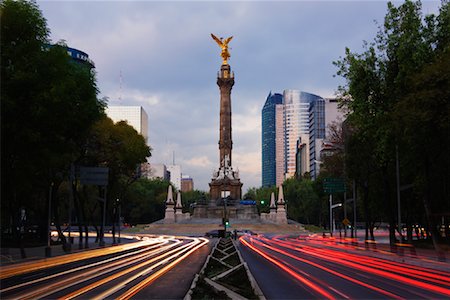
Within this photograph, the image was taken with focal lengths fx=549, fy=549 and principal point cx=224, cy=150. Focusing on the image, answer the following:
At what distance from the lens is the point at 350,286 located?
18.8 metres

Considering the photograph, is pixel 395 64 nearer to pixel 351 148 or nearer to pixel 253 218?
pixel 351 148

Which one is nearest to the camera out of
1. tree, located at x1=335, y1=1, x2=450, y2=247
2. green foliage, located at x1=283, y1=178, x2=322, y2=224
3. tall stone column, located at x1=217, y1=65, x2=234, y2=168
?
tree, located at x1=335, y1=1, x2=450, y2=247

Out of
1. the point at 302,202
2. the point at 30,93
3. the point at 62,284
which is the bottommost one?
the point at 62,284

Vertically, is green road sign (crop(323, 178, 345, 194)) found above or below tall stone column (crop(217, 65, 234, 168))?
below

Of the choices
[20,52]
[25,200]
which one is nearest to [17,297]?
[20,52]

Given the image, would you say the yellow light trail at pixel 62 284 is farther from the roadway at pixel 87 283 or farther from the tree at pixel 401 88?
the tree at pixel 401 88

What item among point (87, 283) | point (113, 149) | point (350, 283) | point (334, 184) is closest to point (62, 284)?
point (87, 283)

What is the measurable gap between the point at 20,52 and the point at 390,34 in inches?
1050

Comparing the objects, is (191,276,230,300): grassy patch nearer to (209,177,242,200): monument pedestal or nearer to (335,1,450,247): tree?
(335,1,450,247): tree

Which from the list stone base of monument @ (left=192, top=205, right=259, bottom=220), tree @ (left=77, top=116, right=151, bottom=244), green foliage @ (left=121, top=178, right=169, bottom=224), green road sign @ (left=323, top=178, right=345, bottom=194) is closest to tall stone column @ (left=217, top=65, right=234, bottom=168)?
stone base of monument @ (left=192, top=205, right=259, bottom=220)

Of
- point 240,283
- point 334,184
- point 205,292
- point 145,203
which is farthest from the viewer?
point 145,203

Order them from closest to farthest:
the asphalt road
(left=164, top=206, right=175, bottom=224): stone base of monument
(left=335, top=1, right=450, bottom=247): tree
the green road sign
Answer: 1. the asphalt road
2. (left=335, top=1, right=450, bottom=247): tree
3. the green road sign
4. (left=164, top=206, right=175, bottom=224): stone base of monument

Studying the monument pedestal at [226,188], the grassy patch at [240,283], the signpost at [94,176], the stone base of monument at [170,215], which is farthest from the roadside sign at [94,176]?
the monument pedestal at [226,188]

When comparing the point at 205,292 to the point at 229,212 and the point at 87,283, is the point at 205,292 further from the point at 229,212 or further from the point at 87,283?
the point at 229,212
